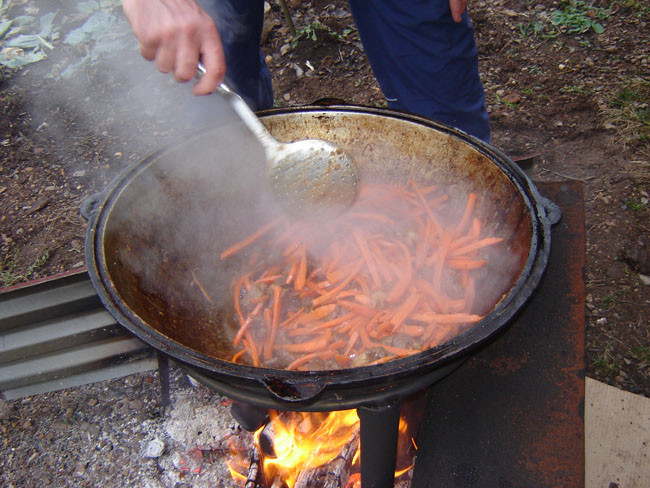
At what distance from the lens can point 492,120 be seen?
14.3 feet

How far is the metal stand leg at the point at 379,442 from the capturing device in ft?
4.99

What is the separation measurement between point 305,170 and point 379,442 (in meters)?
1.13

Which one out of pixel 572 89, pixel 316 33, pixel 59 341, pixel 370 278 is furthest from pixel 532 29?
pixel 59 341

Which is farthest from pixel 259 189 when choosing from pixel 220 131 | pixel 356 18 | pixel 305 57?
pixel 305 57

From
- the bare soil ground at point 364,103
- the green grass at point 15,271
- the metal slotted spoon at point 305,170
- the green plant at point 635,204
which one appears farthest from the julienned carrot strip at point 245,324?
the green plant at point 635,204

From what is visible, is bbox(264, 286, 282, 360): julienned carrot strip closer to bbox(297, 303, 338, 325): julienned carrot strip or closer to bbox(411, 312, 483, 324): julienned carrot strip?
bbox(297, 303, 338, 325): julienned carrot strip

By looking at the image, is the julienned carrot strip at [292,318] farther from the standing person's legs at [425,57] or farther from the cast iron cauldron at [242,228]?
the standing person's legs at [425,57]

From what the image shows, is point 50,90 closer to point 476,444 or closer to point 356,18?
point 356,18

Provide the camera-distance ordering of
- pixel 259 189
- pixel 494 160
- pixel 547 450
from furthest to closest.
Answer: pixel 259 189 < pixel 494 160 < pixel 547 450

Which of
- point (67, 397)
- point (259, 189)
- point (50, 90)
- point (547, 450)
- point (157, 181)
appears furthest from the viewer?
point (50, 90)

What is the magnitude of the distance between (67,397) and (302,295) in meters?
1.73

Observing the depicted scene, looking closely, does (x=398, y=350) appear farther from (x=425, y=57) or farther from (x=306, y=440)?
(x=425, y=57)

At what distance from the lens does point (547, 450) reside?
1.76 m

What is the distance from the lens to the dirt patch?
3.13 m
